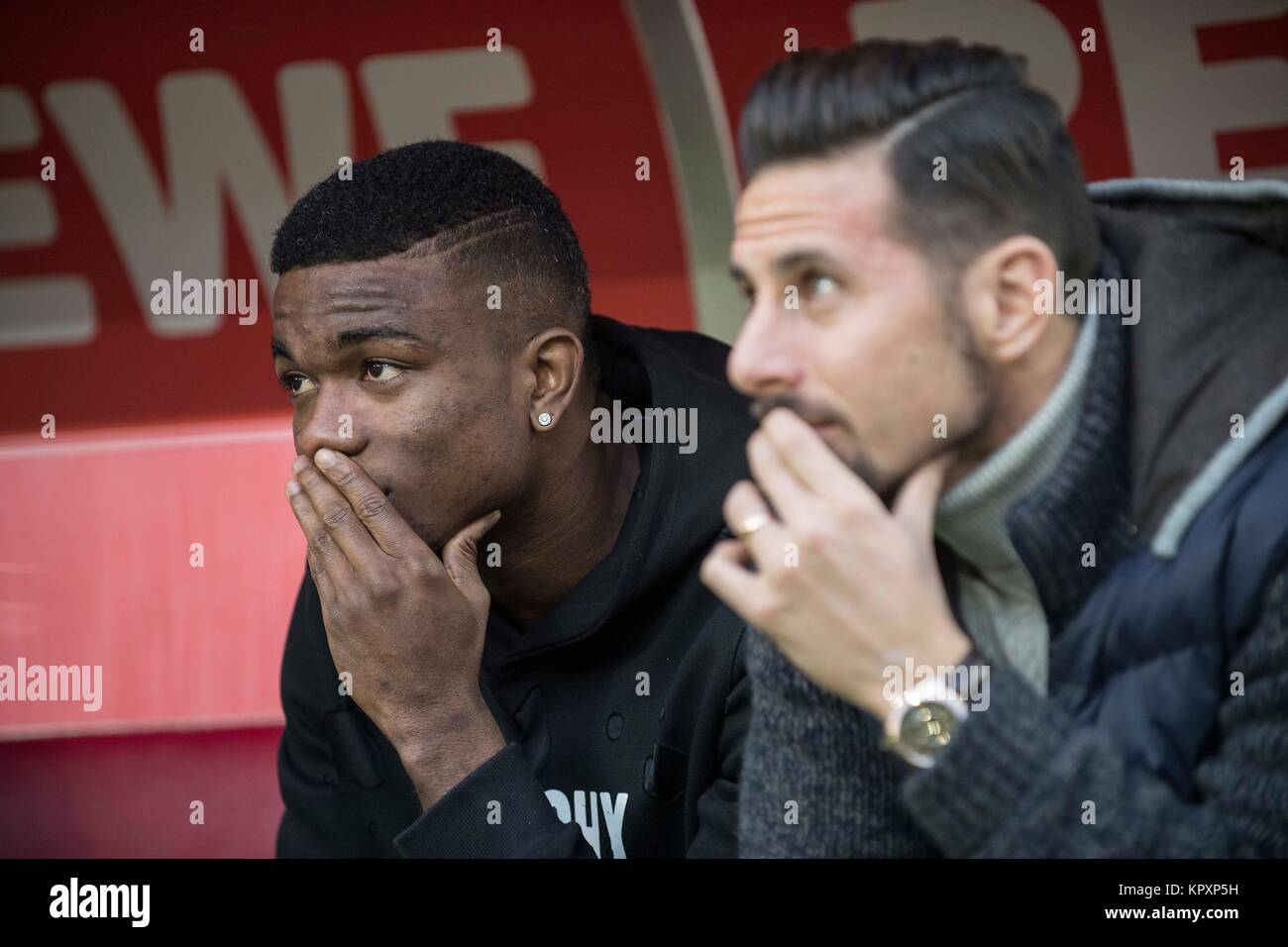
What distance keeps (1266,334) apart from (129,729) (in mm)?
2457

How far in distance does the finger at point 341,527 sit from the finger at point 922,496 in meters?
0.82

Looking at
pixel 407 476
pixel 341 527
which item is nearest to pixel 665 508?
pixel 407 476

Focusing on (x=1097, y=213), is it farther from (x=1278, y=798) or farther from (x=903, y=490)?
(x=1278, y=798)

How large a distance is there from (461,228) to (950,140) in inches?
33.5

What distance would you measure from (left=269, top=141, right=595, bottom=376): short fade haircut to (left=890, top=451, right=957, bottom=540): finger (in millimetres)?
790

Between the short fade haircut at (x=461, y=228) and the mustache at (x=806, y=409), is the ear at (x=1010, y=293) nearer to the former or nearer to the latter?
the mustache at (x=806, y=409)

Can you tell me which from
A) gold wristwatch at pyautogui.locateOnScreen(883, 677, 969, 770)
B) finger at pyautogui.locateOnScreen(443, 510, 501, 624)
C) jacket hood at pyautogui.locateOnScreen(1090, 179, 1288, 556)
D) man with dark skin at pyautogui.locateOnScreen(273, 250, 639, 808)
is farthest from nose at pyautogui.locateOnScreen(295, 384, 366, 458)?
jacket hood at pyautogui.locateOnScreen(1090, 179, 1288, 556)

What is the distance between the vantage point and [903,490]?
5.86ft

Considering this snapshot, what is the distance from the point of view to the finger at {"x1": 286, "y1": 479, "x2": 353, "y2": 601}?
223cm

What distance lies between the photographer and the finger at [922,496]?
5.74 feet

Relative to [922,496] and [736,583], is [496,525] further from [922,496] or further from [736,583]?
[922,496]

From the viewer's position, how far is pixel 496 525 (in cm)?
244

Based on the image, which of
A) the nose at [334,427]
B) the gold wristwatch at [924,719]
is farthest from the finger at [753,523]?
the nose at [334,427]
